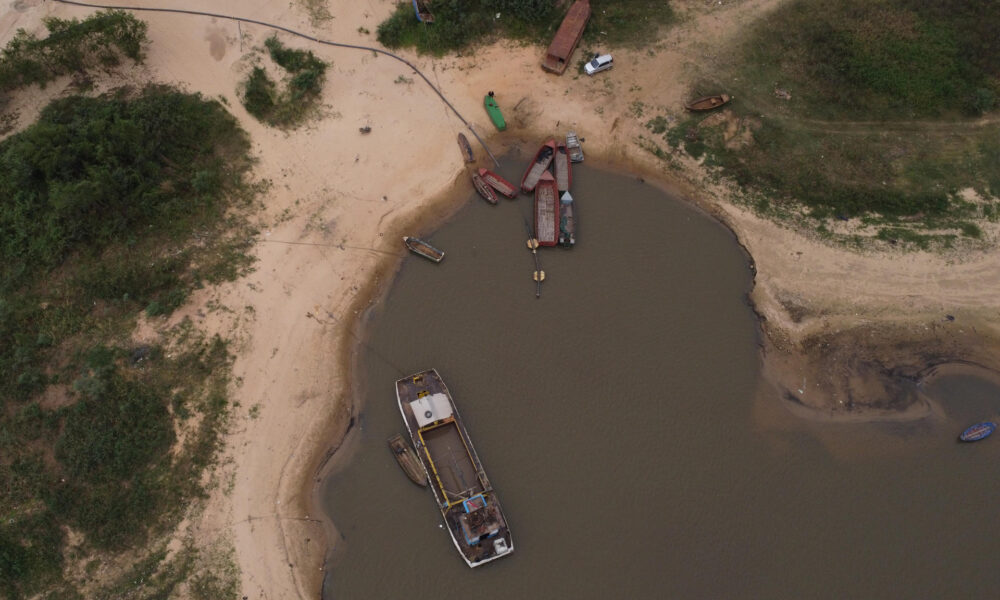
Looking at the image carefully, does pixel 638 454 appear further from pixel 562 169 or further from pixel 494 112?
pixel 494 112

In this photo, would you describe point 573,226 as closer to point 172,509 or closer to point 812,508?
point 812,508

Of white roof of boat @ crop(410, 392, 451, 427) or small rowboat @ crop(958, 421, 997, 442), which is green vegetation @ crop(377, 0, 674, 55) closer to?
white roof of boat @ crop(410, 392, 451, 427)

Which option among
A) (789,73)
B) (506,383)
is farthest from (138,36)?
(789,73)

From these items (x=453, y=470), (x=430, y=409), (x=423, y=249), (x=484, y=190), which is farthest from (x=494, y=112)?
(x=453, y=470)

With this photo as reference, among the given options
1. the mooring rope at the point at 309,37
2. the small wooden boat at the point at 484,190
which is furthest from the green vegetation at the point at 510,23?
the small wooden boat at the point at 484,190

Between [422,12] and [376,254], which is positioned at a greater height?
[422,12]

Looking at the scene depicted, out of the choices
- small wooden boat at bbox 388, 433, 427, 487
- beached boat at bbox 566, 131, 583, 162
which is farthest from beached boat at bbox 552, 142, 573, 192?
small wooden boat at bbox 388, 433, 427, 487
